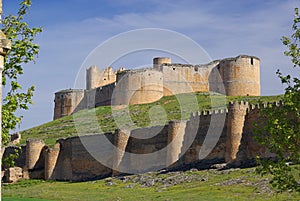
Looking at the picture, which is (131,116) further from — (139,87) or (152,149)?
(152,149)

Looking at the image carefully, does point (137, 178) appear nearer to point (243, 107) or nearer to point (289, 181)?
point (243, 107)

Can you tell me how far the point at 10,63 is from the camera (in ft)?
46.7

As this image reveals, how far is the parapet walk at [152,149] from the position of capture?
3512 cm

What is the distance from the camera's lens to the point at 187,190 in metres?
29.5

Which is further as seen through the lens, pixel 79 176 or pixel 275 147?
pixel 79 176

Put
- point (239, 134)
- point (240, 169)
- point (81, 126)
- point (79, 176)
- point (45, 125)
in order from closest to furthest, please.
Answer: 1. point (240, 169)
2. point (239, 134)
3. point (79, 176)
4. point (81, 126)
5. point (45, 125)

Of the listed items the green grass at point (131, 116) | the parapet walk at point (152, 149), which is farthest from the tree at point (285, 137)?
the green grass at point (131, 116)

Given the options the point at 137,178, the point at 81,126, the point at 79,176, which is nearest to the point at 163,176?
the point at 137,178

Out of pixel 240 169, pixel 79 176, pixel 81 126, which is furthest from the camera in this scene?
pixel 81 126

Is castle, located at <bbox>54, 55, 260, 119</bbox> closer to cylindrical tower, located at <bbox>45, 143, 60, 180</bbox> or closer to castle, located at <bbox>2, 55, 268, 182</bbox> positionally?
castle, located at <bbox>2, 55, 268, 182</bbox>

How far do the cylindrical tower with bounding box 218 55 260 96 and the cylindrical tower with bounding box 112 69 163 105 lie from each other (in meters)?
7.40

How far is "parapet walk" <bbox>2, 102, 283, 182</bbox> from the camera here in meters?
35.1

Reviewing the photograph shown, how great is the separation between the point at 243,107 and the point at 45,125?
36263 millimetres

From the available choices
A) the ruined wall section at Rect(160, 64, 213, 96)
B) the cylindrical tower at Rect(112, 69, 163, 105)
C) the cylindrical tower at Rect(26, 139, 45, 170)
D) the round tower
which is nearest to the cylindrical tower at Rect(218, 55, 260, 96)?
the ruined wall section at Rect(160, 64, 213, 96)
